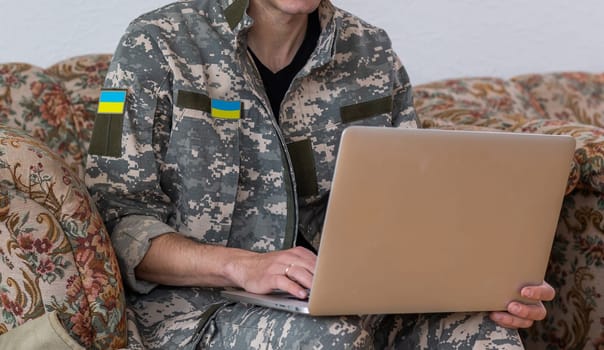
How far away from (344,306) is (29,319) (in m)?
0.41

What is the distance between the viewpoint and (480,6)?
2.50m

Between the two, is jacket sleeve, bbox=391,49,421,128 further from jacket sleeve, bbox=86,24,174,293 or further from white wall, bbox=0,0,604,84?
white wall, bbox=0,0,604,84

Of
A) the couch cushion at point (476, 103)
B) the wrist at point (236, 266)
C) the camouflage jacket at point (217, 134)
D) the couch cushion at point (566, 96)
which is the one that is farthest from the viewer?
the couch cushion at point (566, 96)

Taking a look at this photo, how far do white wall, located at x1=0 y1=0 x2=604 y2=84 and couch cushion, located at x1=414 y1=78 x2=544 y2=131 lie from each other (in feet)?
0.44

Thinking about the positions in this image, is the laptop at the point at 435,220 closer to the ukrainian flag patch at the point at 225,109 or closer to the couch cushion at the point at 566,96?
the ukrainian flag patch at the point at 225,109

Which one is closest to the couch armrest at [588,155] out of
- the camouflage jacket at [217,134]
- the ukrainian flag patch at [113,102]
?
the camouflage jacket at [217,134]

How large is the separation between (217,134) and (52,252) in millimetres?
396

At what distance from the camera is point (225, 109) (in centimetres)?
154

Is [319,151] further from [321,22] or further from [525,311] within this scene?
[525,311]

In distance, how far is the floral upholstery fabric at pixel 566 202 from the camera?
1.83m

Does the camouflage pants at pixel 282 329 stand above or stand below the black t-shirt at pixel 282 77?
below

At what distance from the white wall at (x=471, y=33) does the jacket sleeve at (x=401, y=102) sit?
0.62 meters

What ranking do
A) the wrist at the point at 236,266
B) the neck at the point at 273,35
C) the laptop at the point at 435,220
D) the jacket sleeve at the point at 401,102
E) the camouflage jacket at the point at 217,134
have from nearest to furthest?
1. the laptop at the point at 435,220
2. the wrist at the point at 236,266
3. the camouflage jacket at the point at 217,134
4. the neck at the point at 273,35
5. the jacket sleeve at the point at 401,102

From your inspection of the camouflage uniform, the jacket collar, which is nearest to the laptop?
the camouflage uniform
